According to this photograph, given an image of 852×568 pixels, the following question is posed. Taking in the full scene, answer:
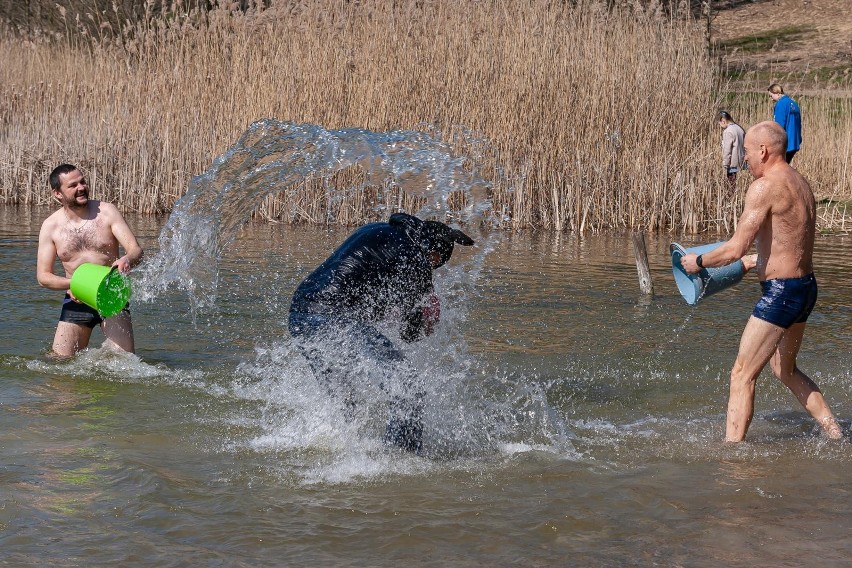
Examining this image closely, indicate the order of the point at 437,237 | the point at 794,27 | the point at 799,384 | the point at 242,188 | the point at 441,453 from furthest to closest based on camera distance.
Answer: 1. the point at 794,27
2. the point at 242,188
3. the point at 799,384
4. the point at 441,453
5. the point at 437,237

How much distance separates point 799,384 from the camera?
20.0 feet

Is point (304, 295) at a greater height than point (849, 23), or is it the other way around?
point (849, 23)

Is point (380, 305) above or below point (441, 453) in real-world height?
above

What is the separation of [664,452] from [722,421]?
869 mm

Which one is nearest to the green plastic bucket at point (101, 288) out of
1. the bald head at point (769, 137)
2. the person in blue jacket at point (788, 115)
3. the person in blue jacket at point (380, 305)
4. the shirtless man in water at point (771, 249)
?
the person in blue jacket at point (380, 305)

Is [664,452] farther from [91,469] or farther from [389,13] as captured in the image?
[389,13]

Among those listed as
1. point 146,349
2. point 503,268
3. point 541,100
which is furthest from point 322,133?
point 541,100

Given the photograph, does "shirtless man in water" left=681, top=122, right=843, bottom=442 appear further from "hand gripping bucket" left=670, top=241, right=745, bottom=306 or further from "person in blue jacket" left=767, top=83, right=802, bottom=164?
"person in blue jacket" left=767, top=83, right=802, bottom=164

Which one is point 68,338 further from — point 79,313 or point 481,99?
point 481,99

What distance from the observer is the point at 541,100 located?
1521 cm

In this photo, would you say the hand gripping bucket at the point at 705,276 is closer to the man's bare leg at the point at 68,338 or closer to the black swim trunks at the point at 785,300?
the black swim trunks at the point at 785,300

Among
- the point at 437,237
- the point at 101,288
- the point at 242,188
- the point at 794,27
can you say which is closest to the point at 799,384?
the point at 437,237

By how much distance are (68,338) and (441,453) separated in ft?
10.7

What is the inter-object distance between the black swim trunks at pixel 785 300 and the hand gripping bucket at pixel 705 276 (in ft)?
1.47
